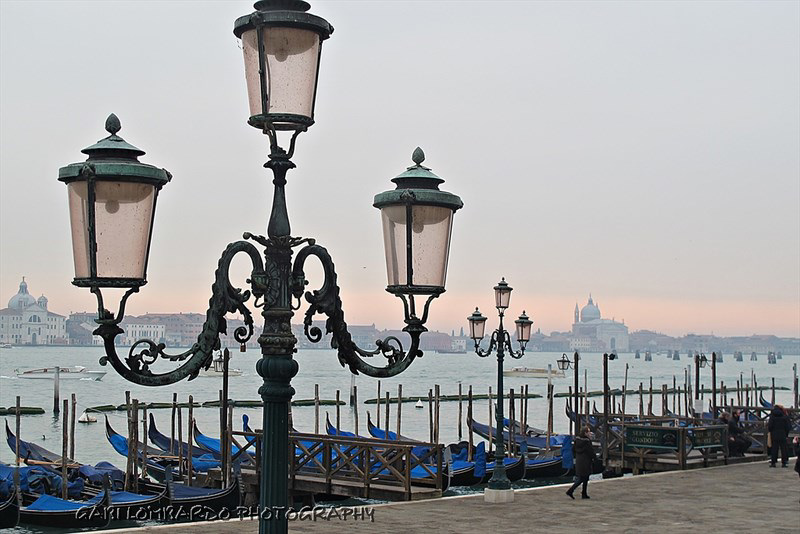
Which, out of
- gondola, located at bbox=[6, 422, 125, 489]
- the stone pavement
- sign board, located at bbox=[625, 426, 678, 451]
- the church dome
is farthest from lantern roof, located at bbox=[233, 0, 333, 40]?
the church dome

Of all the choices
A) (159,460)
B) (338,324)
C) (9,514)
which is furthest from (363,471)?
(338,324)

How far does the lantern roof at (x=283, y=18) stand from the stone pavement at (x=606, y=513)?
7426 mm

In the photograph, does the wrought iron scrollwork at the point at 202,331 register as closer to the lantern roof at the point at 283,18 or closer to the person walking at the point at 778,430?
the lantern roof at the point at 283,18

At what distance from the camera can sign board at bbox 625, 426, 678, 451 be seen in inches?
690

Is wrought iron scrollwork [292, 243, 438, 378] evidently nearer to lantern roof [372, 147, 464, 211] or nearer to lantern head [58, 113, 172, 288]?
lantern roof [372, 147, 464, 211]

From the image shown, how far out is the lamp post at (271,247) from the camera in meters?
3.64

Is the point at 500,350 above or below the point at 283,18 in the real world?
below

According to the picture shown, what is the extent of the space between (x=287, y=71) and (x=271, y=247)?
0.68 meters

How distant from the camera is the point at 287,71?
3814 millimetres

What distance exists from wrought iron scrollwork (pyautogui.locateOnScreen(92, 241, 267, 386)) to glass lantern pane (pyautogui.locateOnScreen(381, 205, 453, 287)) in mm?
643

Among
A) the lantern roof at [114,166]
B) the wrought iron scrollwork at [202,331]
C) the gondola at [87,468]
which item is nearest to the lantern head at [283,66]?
the lantern roof at [114,166]

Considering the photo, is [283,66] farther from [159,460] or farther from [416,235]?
[159,460]

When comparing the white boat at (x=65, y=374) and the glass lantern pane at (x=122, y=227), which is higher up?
the glass lantern pane at (x=122, y=227)

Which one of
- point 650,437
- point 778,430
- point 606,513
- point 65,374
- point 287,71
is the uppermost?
point 287,71
